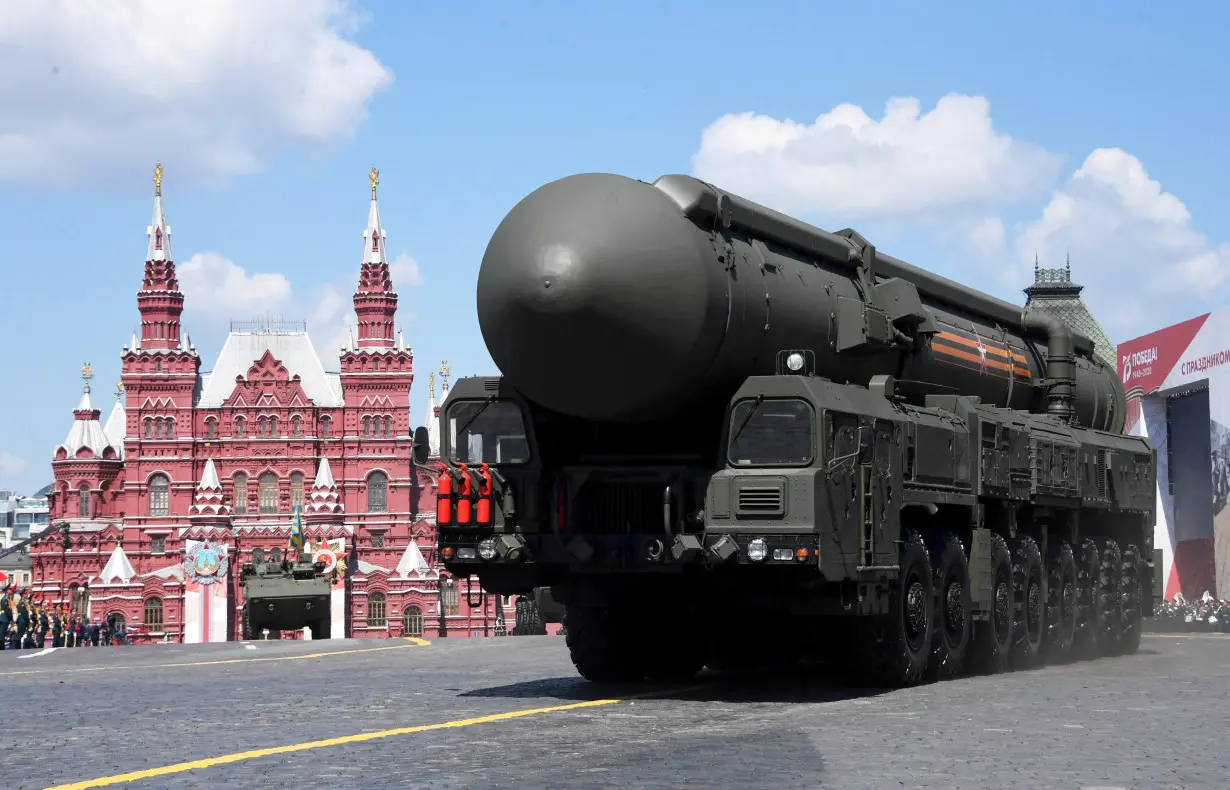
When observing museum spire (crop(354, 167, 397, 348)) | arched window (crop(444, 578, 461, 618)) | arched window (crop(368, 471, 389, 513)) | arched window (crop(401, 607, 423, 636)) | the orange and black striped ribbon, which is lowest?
arched window (crop(401, 607, 423, 636))

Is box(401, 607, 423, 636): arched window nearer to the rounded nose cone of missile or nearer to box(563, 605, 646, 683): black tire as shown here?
box(563, 605, 646, 683): black tire

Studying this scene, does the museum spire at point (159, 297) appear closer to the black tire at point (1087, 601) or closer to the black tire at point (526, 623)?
the black tire at point (526, 623)

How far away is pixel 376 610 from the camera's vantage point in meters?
105

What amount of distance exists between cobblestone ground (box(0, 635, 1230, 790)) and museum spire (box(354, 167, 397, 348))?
90756mm

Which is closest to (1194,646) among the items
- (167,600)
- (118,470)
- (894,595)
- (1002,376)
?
(1002,376)

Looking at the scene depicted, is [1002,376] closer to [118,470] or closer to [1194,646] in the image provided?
[1194,646]

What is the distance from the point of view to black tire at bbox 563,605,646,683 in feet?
57.0

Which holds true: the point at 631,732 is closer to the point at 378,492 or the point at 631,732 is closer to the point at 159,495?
the point at 378,492

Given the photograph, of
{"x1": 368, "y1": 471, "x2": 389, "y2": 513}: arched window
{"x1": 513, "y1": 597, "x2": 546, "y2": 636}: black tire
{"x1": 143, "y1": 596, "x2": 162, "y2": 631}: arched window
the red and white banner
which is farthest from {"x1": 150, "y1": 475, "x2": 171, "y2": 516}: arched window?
{"x1": 513, "y1": 597, "x2": 546, "y2": 636}: black tire

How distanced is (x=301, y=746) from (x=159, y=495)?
342 feet

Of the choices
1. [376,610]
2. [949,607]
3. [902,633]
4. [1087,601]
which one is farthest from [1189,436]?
[376,610]

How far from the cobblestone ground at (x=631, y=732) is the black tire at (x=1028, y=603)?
47cm

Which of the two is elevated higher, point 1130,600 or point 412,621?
point 1130,600

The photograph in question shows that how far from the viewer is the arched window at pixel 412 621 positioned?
340 feet
